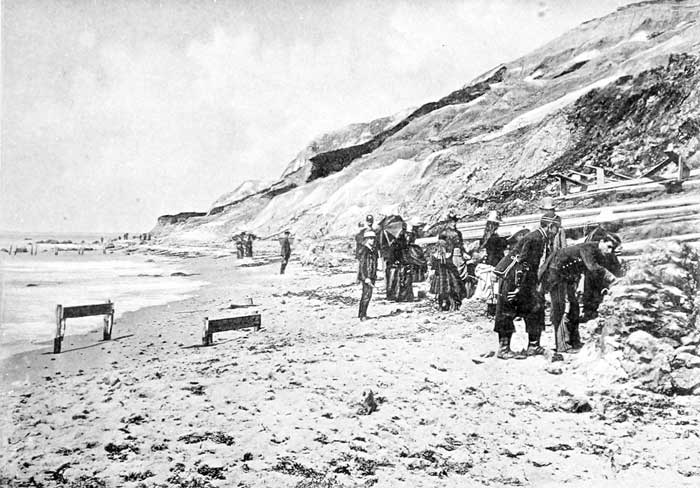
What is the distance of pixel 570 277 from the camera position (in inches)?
Result: 135

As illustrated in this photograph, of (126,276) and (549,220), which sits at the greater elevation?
(549,220)

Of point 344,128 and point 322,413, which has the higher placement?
point 344,128

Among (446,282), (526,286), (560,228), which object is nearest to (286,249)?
(446,282)

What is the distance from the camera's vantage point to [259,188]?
384 centimetres

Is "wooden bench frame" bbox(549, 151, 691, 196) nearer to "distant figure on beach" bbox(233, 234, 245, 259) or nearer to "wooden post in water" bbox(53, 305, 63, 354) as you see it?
"distant figure on beach" bbox(233, 234, 245, 259)

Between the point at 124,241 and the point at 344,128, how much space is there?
2000mm

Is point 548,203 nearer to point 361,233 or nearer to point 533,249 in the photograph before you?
point 533,249

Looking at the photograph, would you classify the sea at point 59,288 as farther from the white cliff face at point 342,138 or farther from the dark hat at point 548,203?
the dark hat at point 548,203

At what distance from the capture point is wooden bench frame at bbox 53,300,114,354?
2969 millimetres

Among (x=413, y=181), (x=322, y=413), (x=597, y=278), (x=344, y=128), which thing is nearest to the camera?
(x=322, y=413)

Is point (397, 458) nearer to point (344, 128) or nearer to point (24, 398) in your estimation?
point (24, 398)

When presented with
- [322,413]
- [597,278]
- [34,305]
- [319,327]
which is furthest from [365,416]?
[34,305]

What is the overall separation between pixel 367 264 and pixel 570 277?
160 centimetres

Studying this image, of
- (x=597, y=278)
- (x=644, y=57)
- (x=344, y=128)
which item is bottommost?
(x=597, y=278)
